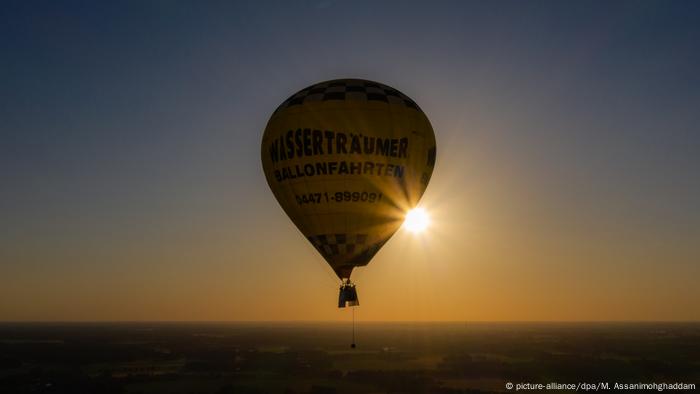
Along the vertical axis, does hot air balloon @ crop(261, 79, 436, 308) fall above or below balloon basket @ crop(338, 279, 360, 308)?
above

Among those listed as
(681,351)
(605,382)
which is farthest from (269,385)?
(681,351)

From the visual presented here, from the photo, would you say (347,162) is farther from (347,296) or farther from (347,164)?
(347,296)

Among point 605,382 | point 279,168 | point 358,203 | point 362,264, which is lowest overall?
point 605,382

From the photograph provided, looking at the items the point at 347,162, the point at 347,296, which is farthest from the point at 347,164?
the point at 347,296

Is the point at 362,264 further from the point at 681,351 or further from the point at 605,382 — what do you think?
the point at 681,351

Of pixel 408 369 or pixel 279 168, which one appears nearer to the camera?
pixel 279 168
